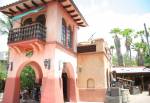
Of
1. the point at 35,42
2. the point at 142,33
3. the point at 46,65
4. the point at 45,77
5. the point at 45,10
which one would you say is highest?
the point at 142,33

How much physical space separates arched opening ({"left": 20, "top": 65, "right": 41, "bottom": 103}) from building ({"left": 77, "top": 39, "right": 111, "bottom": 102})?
4.14 m

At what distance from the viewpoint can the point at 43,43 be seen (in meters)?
12.2

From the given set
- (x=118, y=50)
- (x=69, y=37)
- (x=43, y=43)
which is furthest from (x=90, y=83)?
(x=118, y=50)

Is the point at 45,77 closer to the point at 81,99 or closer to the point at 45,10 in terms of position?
the point at 45,10

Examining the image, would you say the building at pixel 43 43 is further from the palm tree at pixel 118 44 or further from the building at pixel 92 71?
the palm tree at pixel 118 44

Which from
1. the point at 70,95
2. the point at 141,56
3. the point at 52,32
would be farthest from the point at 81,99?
the point at 141,56

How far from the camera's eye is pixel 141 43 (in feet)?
130

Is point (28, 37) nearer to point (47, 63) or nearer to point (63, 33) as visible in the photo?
point (47, 63)

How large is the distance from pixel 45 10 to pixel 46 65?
13.6ft

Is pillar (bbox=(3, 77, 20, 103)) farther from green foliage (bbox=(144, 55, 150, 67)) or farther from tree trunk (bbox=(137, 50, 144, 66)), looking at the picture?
tree trunk (bbox=(137, 50, 144, 66))

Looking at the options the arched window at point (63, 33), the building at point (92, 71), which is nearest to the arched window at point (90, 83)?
the building at point (92, 71)

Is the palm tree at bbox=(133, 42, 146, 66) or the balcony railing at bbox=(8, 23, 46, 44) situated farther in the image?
the palm tree at bbox=(133, 42, 146, 66)

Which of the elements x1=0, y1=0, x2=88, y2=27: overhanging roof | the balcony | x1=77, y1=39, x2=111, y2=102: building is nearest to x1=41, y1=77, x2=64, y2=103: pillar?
the balcony

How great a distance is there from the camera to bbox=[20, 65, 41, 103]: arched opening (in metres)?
15.4
